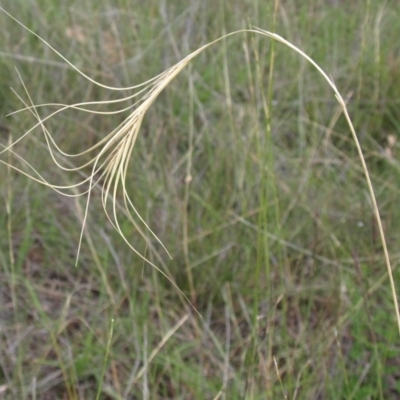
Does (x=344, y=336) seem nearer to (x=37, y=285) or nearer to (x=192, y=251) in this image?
(x=192, y=251)

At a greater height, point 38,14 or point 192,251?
point 38,14

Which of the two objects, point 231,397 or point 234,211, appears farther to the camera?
point 234,211

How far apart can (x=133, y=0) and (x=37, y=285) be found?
4.00 ft

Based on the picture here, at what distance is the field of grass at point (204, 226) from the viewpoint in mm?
1266

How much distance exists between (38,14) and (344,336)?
133 cm

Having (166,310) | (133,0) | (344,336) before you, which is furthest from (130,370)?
(133,0)

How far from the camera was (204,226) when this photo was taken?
160 cm

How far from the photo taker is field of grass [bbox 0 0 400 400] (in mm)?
1266

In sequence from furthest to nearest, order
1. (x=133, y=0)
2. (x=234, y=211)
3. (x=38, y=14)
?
(x=133, y=0) < (x=38, y=14) < (x=234, y=211)

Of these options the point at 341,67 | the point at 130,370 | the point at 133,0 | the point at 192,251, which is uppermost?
the point at 133,0

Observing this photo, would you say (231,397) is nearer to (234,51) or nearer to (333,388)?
(333,388)

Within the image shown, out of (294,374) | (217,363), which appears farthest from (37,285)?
(294,374)

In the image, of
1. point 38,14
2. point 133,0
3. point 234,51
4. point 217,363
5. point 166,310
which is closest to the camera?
point 217,363

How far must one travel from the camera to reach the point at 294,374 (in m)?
1.28
